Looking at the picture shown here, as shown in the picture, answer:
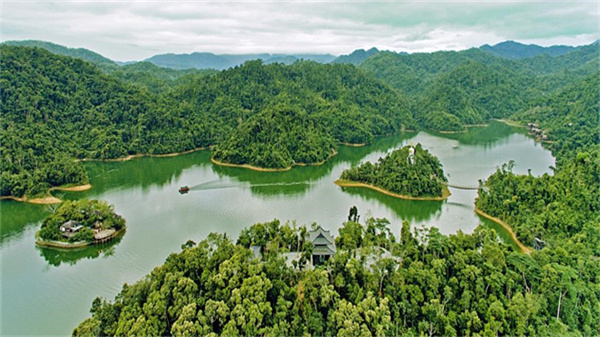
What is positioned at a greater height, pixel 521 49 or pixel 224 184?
pixel 521 49

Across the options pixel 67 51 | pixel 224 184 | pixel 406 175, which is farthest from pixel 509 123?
pixel 67 51

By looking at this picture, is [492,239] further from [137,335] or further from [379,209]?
[137,335]

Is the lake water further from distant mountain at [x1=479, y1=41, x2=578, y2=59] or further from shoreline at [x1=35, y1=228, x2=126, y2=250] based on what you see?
distant mountain at [x1=479, y1=41, x2=578, y2=59]

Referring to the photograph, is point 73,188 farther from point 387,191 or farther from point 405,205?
point 405,205

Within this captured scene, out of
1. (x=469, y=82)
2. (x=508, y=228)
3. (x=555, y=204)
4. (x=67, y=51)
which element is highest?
(x=67, y=51)

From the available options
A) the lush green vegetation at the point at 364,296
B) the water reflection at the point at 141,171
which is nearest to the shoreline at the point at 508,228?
the lush green vegetation at the point at 364,296

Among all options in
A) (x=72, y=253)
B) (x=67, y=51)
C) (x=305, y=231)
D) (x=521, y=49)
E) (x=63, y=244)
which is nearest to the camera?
(x=305, y=231)

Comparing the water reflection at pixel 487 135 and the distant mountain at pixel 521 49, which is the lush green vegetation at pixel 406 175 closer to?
the water reflection at pixel 487 135
